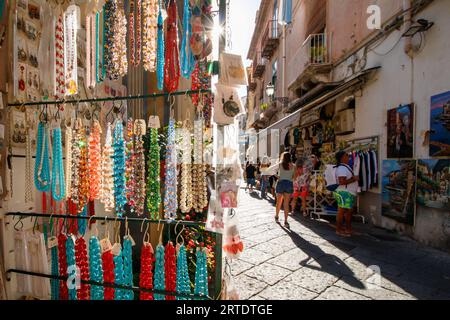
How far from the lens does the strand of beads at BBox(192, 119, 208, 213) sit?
2.04 meters

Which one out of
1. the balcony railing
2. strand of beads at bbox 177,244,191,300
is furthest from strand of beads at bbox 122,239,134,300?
the balcony railing

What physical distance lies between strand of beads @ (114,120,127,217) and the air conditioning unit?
6.82 metres

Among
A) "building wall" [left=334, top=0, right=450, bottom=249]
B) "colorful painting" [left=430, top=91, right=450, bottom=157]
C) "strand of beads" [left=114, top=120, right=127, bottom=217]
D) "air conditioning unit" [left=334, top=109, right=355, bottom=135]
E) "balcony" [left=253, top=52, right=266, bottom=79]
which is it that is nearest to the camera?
"strand of beads" [left=114, top=120, right=127, bottom=217]

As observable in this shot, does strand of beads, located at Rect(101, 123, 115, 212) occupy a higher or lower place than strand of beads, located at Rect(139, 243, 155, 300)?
higher

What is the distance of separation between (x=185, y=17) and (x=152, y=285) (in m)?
2.16

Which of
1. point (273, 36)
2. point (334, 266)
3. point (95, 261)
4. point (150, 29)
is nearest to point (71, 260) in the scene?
point (95, 261)

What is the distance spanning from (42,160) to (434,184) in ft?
18.6

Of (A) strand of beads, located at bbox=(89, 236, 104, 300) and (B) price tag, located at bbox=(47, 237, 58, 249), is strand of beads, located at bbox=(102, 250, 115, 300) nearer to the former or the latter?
(A) strand of beads, located at bbox=(89, 236, 104, 300)

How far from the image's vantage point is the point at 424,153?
188 inches

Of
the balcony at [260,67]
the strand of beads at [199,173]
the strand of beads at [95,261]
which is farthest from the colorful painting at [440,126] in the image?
the balcony at [260,67]

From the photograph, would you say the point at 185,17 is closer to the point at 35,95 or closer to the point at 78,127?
the point at 78,127

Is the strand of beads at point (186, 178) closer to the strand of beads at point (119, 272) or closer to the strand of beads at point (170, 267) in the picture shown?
the strand of beads at point (170, 267)

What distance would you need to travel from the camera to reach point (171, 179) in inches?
81.2

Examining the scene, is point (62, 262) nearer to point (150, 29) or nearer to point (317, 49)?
point (150, 29)
